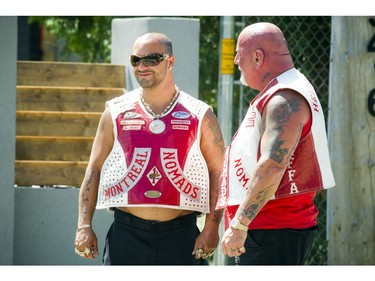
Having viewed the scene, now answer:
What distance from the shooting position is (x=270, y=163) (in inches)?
148

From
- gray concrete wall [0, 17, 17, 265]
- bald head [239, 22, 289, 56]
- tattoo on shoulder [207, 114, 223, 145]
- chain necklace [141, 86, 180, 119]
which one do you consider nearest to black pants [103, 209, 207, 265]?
tattoo on shoulder [207, 114, 223, 145]

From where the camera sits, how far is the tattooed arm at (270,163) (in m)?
3.75

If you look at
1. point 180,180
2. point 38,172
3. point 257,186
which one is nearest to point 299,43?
point 38,172

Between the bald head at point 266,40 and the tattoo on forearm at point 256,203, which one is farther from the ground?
the bald head at point 266,40

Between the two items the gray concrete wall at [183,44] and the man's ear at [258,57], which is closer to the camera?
the man's ear at [258,57]

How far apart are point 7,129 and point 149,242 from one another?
238cm

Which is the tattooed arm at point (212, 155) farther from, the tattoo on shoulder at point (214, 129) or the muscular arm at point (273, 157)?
the muscular arm at point (273, 157)

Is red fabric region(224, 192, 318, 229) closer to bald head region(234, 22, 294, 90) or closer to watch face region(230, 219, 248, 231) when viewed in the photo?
watch face region(230, 219, 248, 231)

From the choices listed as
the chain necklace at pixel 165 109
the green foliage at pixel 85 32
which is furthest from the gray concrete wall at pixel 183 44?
the green foliage at pixel 85 32

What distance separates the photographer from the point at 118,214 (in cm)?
457

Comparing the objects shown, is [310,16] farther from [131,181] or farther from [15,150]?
[131,181]

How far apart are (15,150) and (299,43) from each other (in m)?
2.77

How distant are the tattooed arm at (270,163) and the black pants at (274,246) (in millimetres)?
198

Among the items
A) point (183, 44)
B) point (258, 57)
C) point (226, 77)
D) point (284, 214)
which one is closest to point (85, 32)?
point (183, 44)
